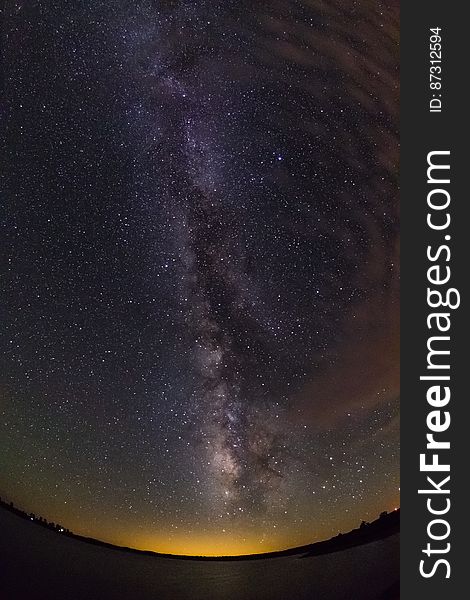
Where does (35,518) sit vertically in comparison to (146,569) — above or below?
above

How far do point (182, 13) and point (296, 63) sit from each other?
51 cm

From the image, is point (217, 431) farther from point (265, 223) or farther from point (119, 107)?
point (119, 107)

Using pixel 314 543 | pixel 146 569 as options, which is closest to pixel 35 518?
pixel 146 569

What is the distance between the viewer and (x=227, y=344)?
8.54 feet

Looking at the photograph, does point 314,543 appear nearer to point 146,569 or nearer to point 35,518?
point 146,569

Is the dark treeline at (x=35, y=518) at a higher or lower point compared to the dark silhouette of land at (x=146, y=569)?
higher

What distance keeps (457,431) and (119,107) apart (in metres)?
1.82

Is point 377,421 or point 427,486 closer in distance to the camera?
point 427,486

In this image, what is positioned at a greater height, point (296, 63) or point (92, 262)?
point (296, 63)

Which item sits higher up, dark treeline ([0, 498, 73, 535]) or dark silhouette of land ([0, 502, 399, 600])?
dark treeline ([0, 498, 73, 535])

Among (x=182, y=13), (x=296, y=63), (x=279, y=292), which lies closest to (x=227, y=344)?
(x=279, y=292)

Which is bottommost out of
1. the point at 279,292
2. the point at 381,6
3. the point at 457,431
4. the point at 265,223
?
the point at 457,431

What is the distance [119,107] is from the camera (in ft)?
8.37

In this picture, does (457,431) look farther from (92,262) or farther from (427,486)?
(92,262)
